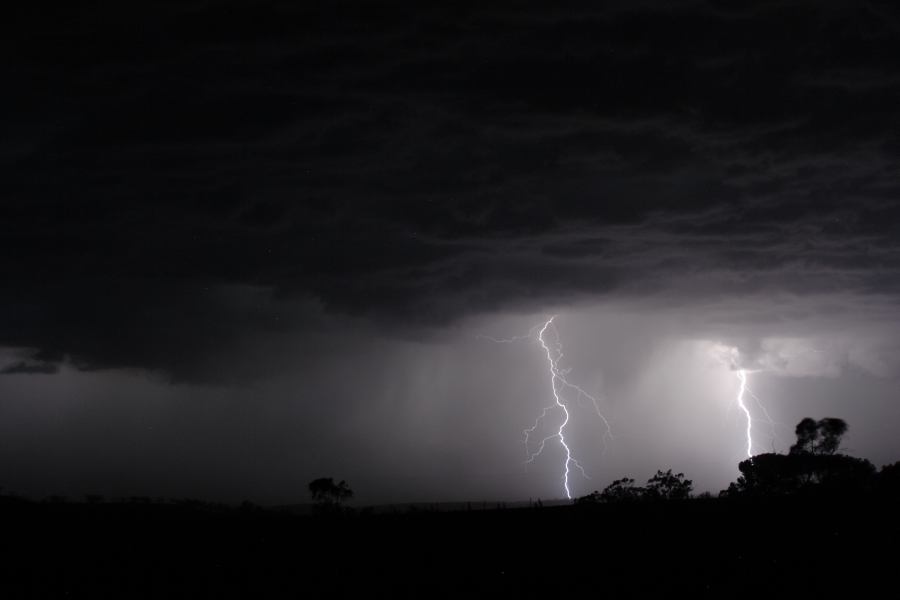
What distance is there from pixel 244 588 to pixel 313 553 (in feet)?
9.22

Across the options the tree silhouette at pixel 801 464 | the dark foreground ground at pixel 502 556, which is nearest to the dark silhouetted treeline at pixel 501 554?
the dark foreground ground at pixel 502 556

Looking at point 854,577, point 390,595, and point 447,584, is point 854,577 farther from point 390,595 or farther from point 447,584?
point 390,595

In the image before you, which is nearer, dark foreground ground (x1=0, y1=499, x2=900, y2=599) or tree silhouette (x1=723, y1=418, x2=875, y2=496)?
dark foreground ground (x1=0, y1=499, x2=900, y2=599)

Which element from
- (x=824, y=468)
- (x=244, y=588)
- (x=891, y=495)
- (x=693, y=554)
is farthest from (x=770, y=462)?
(x=244, y=588)

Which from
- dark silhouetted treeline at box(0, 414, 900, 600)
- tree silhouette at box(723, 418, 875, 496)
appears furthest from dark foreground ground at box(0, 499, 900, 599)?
tree silhouette at box(723, 418, 875, 496)

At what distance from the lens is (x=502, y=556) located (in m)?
19.7

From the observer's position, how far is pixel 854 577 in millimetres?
17172

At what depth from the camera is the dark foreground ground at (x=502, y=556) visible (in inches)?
691

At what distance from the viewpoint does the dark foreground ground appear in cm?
1755

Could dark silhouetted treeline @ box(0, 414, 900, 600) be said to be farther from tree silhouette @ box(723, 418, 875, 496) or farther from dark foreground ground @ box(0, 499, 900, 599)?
tree silhouette @ box(723, 418, 875, 496)

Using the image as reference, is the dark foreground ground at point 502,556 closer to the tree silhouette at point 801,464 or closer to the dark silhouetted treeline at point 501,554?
the dark silhouetted treeline at point 501,554

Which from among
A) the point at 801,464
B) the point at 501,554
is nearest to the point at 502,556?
the point at 501,554

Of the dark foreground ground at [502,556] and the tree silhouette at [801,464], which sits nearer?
the dark foreground ground at [502,556]

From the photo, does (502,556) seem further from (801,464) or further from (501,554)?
(801,464)
